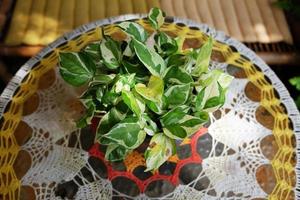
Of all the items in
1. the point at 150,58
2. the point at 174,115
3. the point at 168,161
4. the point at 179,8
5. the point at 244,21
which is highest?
the point at 179,8

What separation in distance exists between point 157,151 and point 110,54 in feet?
0.68

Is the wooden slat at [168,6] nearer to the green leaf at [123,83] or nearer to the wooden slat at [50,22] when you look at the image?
the wooden slat at [50,22]

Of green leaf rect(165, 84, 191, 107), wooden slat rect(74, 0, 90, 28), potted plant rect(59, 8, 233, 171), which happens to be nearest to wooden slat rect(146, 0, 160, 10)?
wooden slat rect(74, 0, 90, 28)

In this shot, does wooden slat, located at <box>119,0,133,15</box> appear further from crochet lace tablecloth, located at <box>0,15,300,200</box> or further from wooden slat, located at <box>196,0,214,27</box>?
crochet lace tablecloth, located at <box>0,15,300,200</box>

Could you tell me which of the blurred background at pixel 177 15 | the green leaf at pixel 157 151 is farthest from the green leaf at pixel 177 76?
the blurred background at pixel 177 15

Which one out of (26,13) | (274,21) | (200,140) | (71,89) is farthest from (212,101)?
(26,13)

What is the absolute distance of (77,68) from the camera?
2.58 feet

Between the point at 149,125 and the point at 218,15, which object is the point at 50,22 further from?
the point at 149,125

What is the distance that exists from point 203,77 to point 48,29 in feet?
2.49

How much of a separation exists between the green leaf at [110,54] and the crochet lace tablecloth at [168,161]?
0.66 feet

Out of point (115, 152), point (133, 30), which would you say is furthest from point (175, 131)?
point (133, 30)

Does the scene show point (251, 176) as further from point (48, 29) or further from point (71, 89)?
point (48, 29)

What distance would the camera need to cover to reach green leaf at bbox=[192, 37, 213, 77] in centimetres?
77

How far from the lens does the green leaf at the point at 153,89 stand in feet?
2.32
